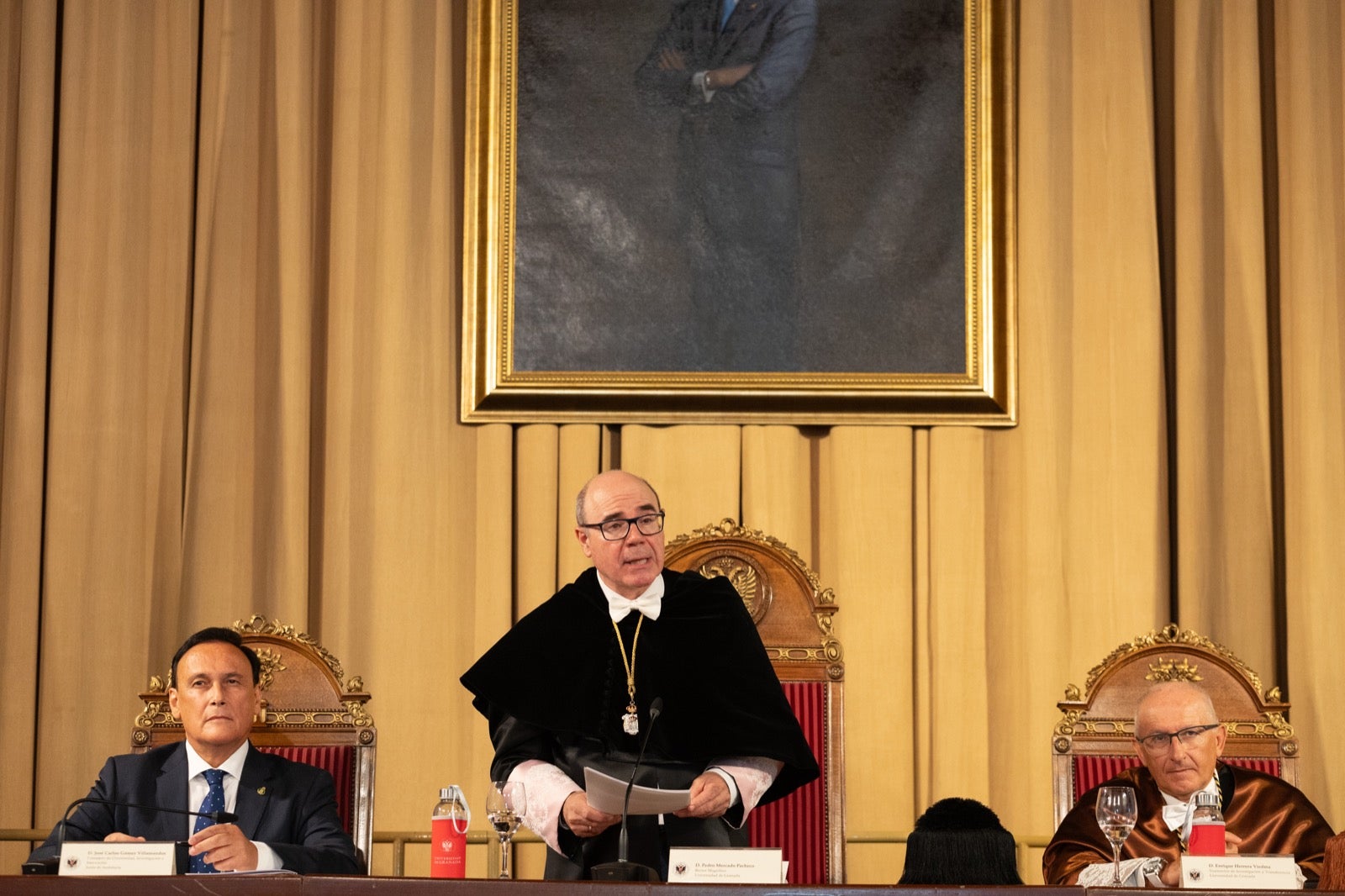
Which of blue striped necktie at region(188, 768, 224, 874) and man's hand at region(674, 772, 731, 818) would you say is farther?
blue striped necktie at region(188, 768, 224, 874)

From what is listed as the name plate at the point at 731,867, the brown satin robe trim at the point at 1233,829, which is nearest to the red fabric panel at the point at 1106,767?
the brown satin robe trim at the point at 1233,829

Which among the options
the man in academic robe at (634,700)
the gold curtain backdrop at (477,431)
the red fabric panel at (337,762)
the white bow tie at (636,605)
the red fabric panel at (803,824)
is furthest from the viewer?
the gold curtain backdrop at (477,431)

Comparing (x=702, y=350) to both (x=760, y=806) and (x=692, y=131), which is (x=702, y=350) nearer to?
(x=692, y=131)

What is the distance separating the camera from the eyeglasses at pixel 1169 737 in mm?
3543

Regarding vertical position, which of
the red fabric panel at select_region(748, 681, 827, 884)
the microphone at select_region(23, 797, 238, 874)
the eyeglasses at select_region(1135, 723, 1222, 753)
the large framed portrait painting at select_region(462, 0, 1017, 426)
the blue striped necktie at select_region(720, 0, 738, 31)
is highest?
the blue striped necktie at select_region(720, 0, 738, 31)

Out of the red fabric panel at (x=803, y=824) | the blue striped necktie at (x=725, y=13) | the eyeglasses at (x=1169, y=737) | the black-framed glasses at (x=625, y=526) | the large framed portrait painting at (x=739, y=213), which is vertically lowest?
the red fabric panel at (x=803, y=824)

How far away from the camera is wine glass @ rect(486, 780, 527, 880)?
3.05 meters

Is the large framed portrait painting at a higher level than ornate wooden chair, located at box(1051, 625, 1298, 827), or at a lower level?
higher

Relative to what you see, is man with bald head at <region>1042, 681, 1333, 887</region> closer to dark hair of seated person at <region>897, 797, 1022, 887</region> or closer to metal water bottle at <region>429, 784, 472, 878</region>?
dark hair of seated person at <region>897, 797, 1022, 887</region>

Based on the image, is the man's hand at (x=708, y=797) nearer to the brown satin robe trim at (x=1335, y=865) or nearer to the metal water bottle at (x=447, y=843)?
the metal water bottle at (x=447, y=843)

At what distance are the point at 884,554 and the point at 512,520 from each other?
116cm

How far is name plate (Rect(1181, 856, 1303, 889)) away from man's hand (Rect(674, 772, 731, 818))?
0.95 meters

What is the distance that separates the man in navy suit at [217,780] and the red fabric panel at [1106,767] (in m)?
1.74

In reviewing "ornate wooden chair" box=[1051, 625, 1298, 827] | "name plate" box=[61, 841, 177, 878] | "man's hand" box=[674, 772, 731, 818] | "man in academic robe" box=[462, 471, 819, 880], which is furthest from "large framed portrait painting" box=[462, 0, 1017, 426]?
"name plate" box=[61, 841, 177, 878]
